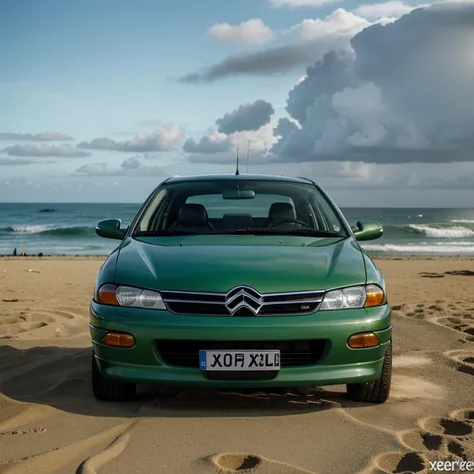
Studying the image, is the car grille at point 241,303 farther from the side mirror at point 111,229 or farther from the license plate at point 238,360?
the side mirror at point 111,229

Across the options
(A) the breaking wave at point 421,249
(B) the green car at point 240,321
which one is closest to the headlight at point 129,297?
(B) the green car at point 240,321

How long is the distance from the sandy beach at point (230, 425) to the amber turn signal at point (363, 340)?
0.45 m

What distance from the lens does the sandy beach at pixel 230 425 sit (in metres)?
3.29

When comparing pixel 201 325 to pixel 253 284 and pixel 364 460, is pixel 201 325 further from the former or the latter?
pixel 364 460

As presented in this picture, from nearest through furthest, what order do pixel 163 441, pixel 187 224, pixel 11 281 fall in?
pixel 163 441 → pixel 187 224 → pixel 11 281

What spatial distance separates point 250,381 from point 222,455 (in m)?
0.57

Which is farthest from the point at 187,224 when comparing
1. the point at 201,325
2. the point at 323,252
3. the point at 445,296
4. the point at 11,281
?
the point at 11,281

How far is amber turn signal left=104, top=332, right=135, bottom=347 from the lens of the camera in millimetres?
3881

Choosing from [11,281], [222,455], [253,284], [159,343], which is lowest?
[11,281]

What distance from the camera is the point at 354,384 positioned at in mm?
4297

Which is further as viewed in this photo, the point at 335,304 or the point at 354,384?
the point at 354,384

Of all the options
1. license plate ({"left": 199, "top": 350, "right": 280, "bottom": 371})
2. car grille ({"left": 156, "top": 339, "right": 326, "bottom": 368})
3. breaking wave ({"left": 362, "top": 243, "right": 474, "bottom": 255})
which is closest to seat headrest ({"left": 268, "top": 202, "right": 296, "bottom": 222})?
car grille ({"left": 156, "top": 339, "right": 326, "bottom": 368})

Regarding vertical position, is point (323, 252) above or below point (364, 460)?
above

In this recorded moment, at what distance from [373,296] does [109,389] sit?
67.7 inches
